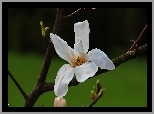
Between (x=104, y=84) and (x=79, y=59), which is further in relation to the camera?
(x=104, y=84)

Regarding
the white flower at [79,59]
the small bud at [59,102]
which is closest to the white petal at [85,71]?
the white flower at [79,59]

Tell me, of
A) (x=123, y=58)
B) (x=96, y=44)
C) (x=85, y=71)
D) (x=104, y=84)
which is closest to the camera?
(x=85, y=71)

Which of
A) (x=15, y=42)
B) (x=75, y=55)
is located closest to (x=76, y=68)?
(x=75, y=55)

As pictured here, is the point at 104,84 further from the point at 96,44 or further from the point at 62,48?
the point at 62,48

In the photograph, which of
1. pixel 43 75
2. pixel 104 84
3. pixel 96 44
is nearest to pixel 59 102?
pixel 43 75

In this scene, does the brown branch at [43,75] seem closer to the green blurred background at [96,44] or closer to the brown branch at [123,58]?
the brown branch at [123,58]

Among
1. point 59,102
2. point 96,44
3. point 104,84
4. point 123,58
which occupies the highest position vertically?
point 123,58

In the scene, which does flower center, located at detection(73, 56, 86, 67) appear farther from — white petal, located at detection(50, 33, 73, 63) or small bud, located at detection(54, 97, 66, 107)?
small bud, located at detection(54, 97, 66, 107)
